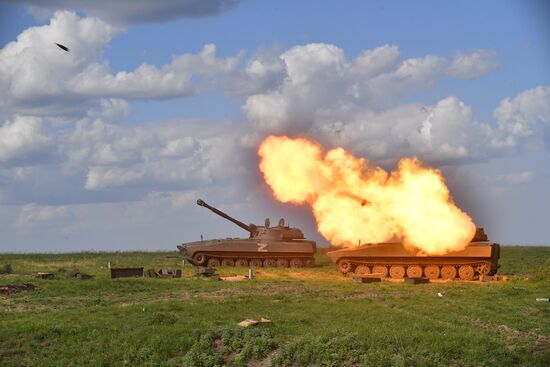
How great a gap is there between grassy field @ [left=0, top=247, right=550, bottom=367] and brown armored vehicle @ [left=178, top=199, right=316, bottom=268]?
66.9 feet

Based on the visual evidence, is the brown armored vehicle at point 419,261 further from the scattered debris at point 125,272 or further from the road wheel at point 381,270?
the scattered debris at point 125,272

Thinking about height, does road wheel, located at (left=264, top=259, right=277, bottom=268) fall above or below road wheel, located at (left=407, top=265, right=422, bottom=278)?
above

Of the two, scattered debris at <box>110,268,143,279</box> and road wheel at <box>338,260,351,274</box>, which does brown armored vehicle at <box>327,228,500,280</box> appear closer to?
road wheel at <box>338,260,351,274</box>

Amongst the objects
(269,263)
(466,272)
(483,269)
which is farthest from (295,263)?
(483,269)

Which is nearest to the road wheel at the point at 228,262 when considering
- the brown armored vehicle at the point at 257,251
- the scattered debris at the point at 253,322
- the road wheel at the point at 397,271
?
the brown armored vehicle at the point at 257,251

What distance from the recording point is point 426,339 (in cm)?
1925

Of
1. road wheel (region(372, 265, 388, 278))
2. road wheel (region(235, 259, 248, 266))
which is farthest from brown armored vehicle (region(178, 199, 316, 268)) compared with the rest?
road wheel (region(372, 265, 388, 278))

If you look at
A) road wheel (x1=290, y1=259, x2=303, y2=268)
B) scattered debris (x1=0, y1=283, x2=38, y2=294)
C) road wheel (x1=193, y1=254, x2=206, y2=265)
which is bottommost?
scattered debris (x1=0, y1=283, x2=38, y2=294)

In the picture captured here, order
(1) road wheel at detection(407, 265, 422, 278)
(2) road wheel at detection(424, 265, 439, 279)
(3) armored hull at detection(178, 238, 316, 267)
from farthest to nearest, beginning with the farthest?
(3) armored hull at detection(178, 238, 316, 267), (1) road wheel at detection(407, 265, 422, 278), (2) road wheel at detection(424, 265, 439, 279)

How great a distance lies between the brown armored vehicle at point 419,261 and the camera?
126ft

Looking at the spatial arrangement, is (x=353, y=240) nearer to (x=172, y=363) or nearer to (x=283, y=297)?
(x=283, y=297)

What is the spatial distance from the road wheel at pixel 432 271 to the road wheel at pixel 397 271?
1.23 m

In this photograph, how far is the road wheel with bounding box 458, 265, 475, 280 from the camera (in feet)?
127

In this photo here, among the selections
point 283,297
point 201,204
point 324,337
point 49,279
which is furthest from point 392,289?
point 201,204
